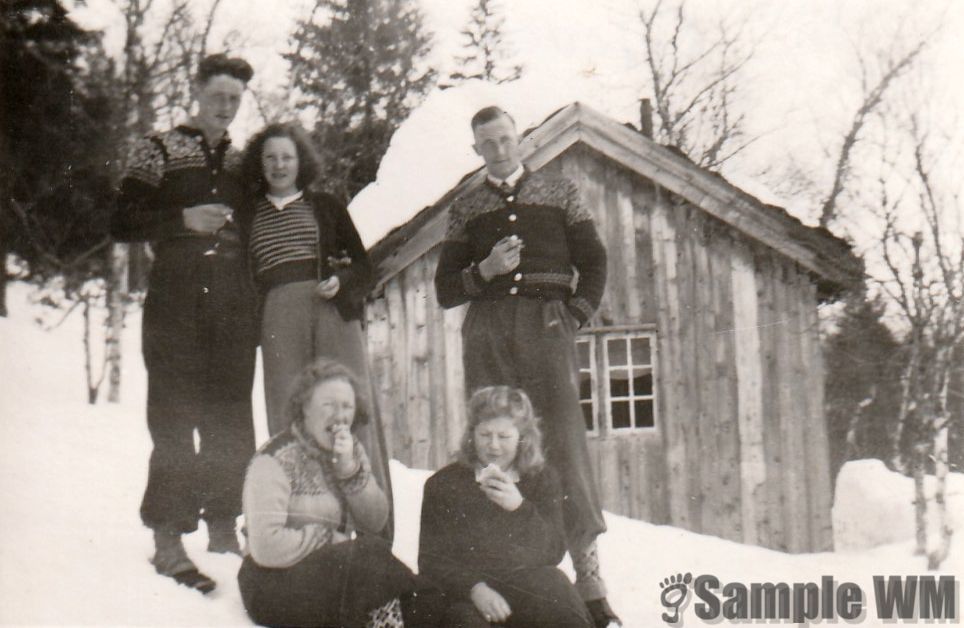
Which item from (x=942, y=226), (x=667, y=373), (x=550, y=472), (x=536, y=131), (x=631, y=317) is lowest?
(x=550, y=472)

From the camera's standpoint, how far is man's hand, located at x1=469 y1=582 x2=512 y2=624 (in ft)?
8.26

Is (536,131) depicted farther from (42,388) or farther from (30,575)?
(30,575)

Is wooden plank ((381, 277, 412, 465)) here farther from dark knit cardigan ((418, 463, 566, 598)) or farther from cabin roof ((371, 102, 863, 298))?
cabin roof ((371, 102, 863, 298))

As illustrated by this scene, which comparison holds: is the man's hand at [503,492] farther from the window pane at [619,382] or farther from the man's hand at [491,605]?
the window pane at [619,382]

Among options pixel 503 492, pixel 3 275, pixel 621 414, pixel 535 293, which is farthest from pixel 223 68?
pixel 621 414

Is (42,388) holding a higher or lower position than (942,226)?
lower

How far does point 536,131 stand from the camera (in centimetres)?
290

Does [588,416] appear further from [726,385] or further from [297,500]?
[297,500]

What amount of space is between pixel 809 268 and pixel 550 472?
1273 millimetres

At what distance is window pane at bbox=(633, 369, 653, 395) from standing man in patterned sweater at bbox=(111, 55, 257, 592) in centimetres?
137

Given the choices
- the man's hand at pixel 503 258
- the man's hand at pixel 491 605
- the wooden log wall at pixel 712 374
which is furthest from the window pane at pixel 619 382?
the man's hand at pixel 491 605

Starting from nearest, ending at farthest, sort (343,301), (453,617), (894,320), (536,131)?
1. (453,617)
2. (343,301)
3. (536,131)
4. (894,320)

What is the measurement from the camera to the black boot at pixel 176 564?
8.18 ft

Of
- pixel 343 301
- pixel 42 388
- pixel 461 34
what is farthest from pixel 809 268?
pixel 42 388
